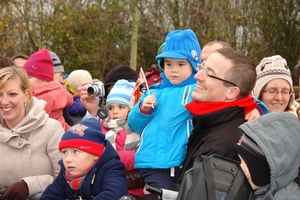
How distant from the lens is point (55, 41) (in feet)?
69.8

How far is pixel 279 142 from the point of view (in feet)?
9.28

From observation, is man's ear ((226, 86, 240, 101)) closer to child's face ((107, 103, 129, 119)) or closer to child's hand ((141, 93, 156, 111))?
child's hand ((141, 93, 156, 111))

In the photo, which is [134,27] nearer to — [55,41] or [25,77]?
[55,41]

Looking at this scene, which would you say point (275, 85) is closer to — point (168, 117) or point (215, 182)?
point (168, 117)

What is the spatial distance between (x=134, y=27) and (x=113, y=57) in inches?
128

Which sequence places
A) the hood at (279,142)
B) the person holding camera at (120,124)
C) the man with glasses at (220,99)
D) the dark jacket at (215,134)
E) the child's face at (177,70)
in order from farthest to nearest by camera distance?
the person holding camera at (120,124) → the child's face at (177,70) → the man with glasses at (220,99) → the dark jacket at (215,134) → the hood at (279,142)

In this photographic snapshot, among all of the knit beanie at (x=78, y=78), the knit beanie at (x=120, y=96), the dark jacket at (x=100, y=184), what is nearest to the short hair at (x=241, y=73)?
the dark jacket at (x=100, y=184)

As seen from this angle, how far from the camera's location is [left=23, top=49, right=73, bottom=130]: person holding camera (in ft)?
16.6

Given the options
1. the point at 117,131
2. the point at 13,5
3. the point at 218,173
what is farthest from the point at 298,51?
the point at 218,173

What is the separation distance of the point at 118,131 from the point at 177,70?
940 millimetres

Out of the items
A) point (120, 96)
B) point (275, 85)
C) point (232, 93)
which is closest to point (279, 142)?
point (232, 93)

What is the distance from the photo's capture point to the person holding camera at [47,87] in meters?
5.06

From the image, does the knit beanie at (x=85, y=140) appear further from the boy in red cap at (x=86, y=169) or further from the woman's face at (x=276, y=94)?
the woman's face at (x=276, y=94)

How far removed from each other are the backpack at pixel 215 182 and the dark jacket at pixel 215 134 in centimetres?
35
